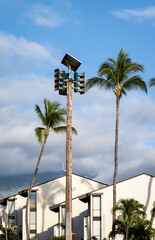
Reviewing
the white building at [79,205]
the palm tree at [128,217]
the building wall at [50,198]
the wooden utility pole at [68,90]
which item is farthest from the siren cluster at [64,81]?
the building wall at [50,198]

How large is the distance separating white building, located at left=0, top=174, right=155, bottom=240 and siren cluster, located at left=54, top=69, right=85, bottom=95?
23.0 meters

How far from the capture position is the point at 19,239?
61.8 metres

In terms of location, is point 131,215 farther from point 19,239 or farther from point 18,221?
point 18,221

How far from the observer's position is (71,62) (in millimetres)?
30875

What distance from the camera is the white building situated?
167ft

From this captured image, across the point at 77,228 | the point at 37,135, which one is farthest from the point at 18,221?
the point at 37,135

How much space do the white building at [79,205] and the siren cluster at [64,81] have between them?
23.0 metres

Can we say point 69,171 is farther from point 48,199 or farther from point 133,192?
point 48,199

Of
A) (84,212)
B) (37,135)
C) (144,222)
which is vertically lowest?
(144,222)

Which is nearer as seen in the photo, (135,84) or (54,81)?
(54,81)

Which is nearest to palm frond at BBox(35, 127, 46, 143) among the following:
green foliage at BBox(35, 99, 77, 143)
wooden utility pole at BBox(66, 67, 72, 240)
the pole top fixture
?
green foliage at BBox(35, 99, 77, 143)

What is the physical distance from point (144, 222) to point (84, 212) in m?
19.9

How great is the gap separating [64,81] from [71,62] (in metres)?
1.63

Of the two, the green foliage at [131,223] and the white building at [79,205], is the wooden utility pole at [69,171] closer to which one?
the green foliage at [131,223]
